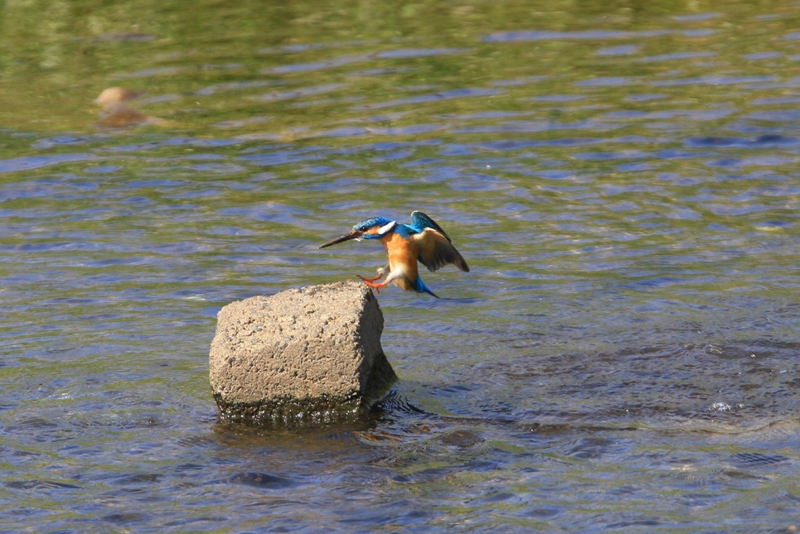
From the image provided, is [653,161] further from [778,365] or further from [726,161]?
[778,365]

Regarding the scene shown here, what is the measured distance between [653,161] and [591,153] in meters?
0.52

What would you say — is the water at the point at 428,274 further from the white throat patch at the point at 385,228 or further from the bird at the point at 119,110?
the white throat patch at the point at 385,228

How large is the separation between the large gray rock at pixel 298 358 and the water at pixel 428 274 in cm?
13

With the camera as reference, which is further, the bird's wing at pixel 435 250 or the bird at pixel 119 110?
the bird at pixel 119 110

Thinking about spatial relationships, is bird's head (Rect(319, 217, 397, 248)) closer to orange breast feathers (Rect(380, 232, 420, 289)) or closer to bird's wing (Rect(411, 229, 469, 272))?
orange breast feathers (Rect(380, 232, 420, 289))

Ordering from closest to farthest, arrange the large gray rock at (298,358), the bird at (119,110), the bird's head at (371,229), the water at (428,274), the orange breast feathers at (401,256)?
the water at (428,274)
the large gray rock at (298,358)
the bird's head at (371,229)
the orange breast feathers at (401,256)
the bird at (119,110)

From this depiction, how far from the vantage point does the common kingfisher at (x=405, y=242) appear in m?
6.21

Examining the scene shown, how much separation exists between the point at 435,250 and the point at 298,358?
3.99 feet

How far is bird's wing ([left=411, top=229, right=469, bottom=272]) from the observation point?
6.35 m

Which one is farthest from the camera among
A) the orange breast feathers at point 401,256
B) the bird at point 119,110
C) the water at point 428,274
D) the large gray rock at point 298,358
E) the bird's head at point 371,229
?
the bird at point 119,110

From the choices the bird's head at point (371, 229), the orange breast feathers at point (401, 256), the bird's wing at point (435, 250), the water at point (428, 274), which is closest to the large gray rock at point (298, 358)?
the water at point (428, 274)

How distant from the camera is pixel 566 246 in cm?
822

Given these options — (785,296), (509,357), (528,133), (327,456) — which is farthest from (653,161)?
(327,456)

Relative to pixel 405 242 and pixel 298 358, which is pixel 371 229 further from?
pixel 298 358
